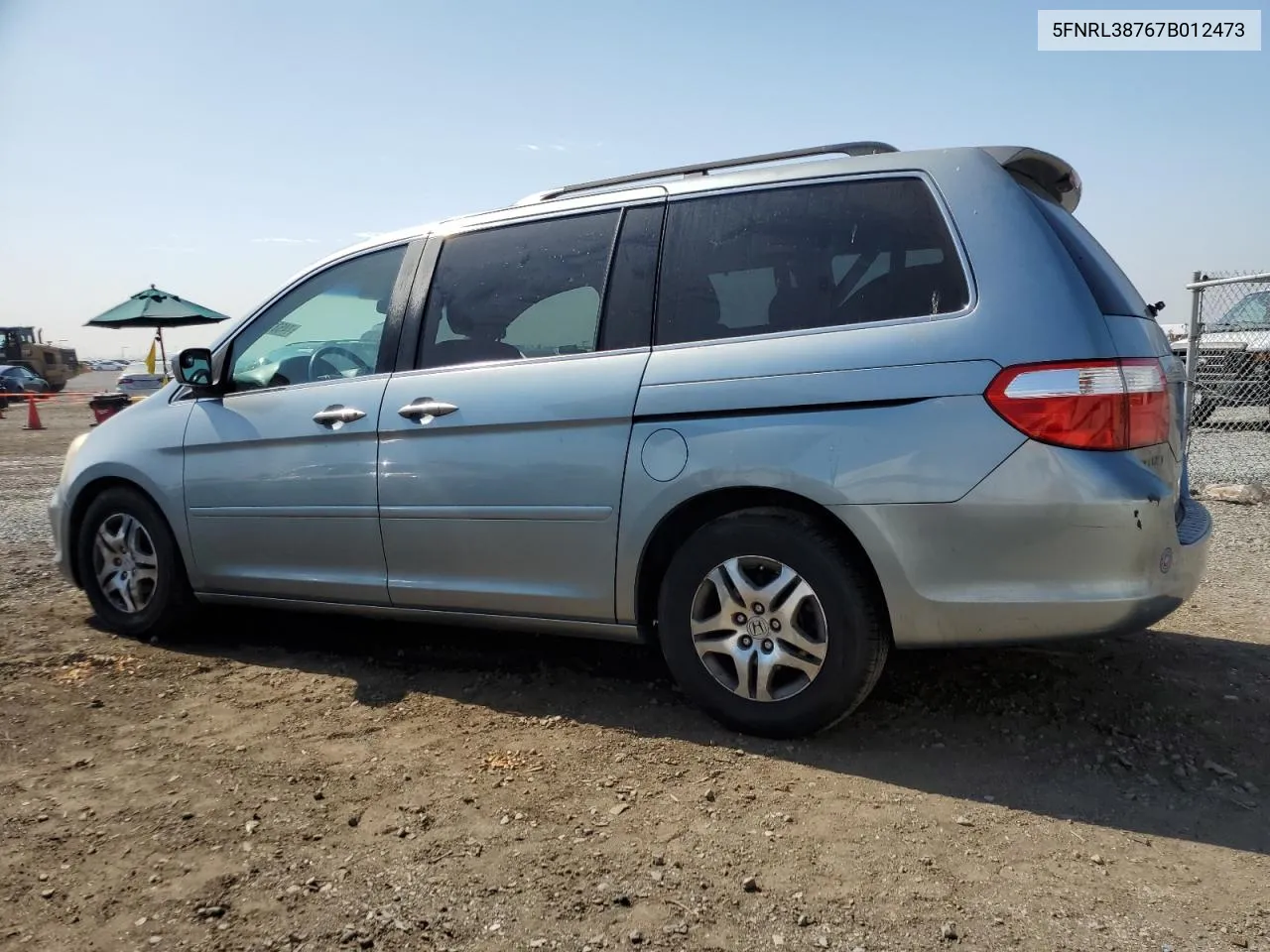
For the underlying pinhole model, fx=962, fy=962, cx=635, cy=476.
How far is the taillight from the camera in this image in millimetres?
2672

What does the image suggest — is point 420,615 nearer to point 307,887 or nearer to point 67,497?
point 307,887

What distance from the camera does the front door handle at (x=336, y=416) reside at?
3861 millimetres

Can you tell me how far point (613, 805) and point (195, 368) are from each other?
2.93 meters

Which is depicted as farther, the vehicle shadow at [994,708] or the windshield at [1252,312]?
the windshield at [1252,312]

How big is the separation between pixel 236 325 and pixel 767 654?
9.67ft

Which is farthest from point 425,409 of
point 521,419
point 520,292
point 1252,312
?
point 1252,312

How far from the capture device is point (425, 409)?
3658 mm

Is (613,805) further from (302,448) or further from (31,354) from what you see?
(31,354)

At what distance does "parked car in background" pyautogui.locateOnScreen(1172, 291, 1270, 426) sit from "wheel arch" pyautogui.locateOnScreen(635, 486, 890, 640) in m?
8.49

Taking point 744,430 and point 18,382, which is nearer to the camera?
point 744,430

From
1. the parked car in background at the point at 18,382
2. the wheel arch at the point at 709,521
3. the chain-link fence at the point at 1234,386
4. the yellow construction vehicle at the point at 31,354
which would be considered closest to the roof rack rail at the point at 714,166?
the wheel arch at the point at 709,521

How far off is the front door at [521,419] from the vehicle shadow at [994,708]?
44 centimetres

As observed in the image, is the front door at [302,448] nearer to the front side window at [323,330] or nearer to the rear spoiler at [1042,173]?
the front side window at [323,330]

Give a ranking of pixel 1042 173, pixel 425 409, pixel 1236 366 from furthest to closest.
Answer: pixel 1236 366
pixel 425 409
pixel 1042 173
